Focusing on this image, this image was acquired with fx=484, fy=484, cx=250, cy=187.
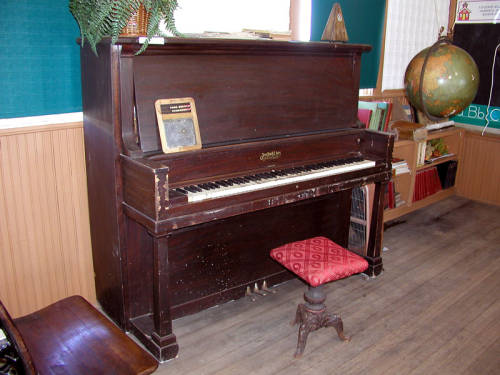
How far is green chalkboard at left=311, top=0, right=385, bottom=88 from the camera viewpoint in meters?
3.42

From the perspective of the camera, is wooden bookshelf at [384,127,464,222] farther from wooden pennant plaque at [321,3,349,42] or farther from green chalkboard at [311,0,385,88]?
wooden pennant plaque at [321,3,349,42]

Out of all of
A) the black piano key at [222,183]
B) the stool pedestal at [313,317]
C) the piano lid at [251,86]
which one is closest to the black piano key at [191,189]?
the black piano key at [222,183]

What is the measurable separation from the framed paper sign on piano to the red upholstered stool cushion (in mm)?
693

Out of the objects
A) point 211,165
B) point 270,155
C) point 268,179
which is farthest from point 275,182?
point 211,165

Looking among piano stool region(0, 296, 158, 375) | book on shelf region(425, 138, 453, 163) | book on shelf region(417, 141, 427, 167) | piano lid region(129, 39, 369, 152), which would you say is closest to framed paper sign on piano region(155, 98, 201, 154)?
piano lid region(129, 39, 369, 152)

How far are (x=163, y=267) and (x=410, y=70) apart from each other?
1.89 meters

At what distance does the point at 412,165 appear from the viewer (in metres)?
4.19

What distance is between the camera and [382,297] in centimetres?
292

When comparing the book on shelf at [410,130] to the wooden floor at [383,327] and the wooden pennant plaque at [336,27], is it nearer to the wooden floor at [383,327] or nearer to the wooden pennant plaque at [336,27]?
the wooden floor at [383,327]

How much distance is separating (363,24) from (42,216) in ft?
9.02

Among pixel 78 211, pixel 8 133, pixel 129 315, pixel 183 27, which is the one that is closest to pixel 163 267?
pixel 129 315

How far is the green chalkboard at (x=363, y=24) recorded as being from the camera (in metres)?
3.42

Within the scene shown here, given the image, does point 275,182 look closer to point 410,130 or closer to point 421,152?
point 410,130

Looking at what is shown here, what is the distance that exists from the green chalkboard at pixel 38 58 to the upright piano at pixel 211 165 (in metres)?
0.11
